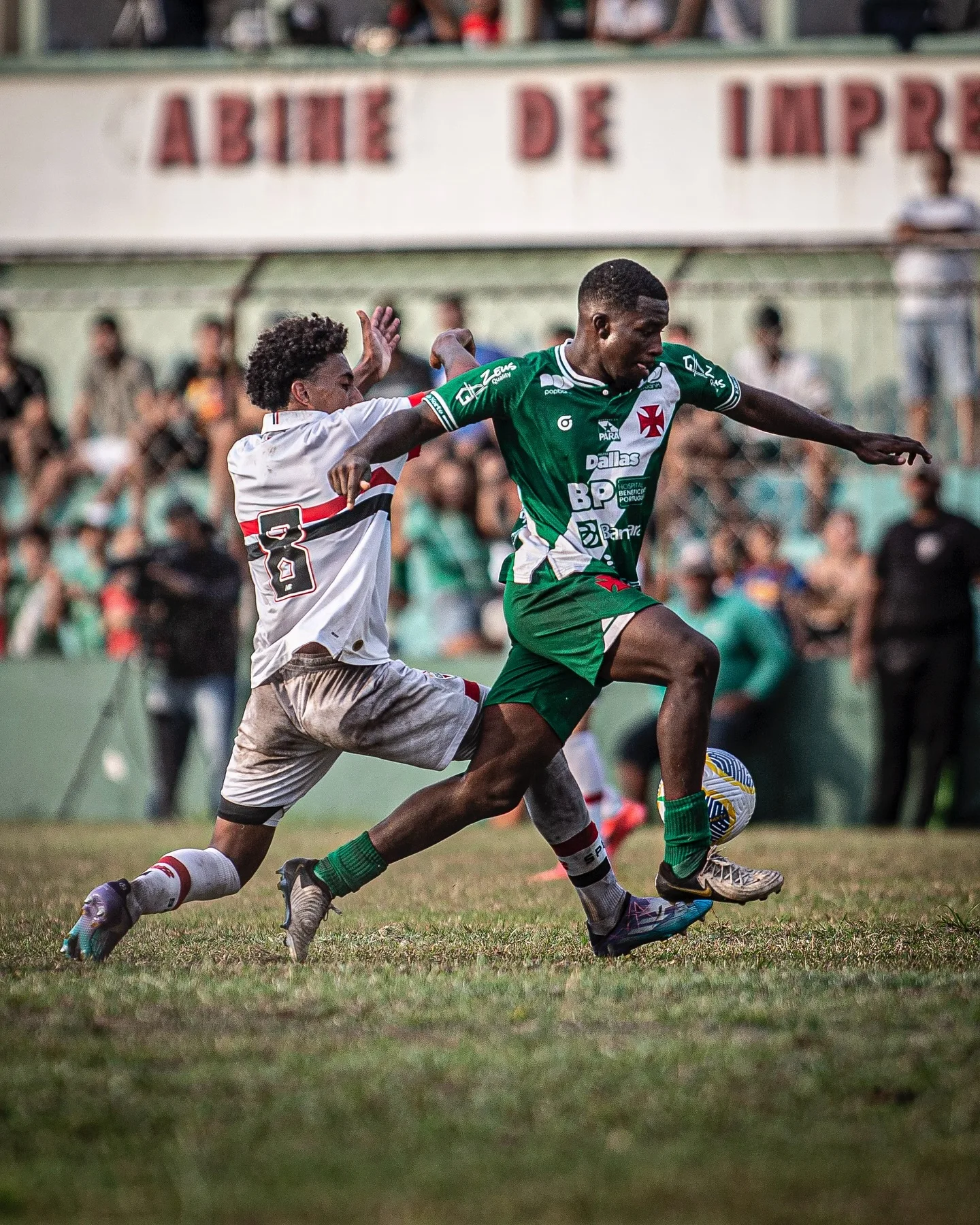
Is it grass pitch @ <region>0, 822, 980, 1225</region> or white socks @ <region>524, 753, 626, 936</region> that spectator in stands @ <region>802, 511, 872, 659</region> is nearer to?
grass pitch @ <region>0, 822, 980, 1225</region>

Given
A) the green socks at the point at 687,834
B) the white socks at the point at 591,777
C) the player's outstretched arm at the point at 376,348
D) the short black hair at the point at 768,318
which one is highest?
the short black hair at the point at 768,318

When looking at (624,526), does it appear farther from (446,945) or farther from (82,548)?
(82,548)

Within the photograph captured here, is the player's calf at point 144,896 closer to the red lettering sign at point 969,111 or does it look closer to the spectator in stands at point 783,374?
the spectator in stands at point 783,374

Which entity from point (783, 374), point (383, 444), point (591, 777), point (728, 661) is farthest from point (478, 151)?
point (383, 444)

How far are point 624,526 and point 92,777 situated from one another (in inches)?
345

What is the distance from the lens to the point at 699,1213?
9.44 ft

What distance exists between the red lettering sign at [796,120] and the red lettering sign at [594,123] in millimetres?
1722

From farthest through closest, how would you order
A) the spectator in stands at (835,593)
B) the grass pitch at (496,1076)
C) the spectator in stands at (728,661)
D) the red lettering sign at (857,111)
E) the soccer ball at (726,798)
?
the red lettering sign at (857,111)
the spectator in stands at (835,593)
the spectator in stands at (728,661)
the soccer ball at (726,798)
the grass pitch at (496,1076)

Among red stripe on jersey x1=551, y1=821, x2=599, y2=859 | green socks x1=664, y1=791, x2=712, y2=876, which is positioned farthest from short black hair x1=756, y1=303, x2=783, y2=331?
green socks x1=664, y1=791, x2=712, y2=876

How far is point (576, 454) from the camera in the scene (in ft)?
18.5

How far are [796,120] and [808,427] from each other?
1333 cm

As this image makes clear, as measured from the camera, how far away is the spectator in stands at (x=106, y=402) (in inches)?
572

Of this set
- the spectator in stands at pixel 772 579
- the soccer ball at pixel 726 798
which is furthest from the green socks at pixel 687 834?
the spectator in stands at pixel 772 579

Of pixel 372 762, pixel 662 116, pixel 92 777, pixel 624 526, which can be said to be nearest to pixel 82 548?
pixel 92 777
